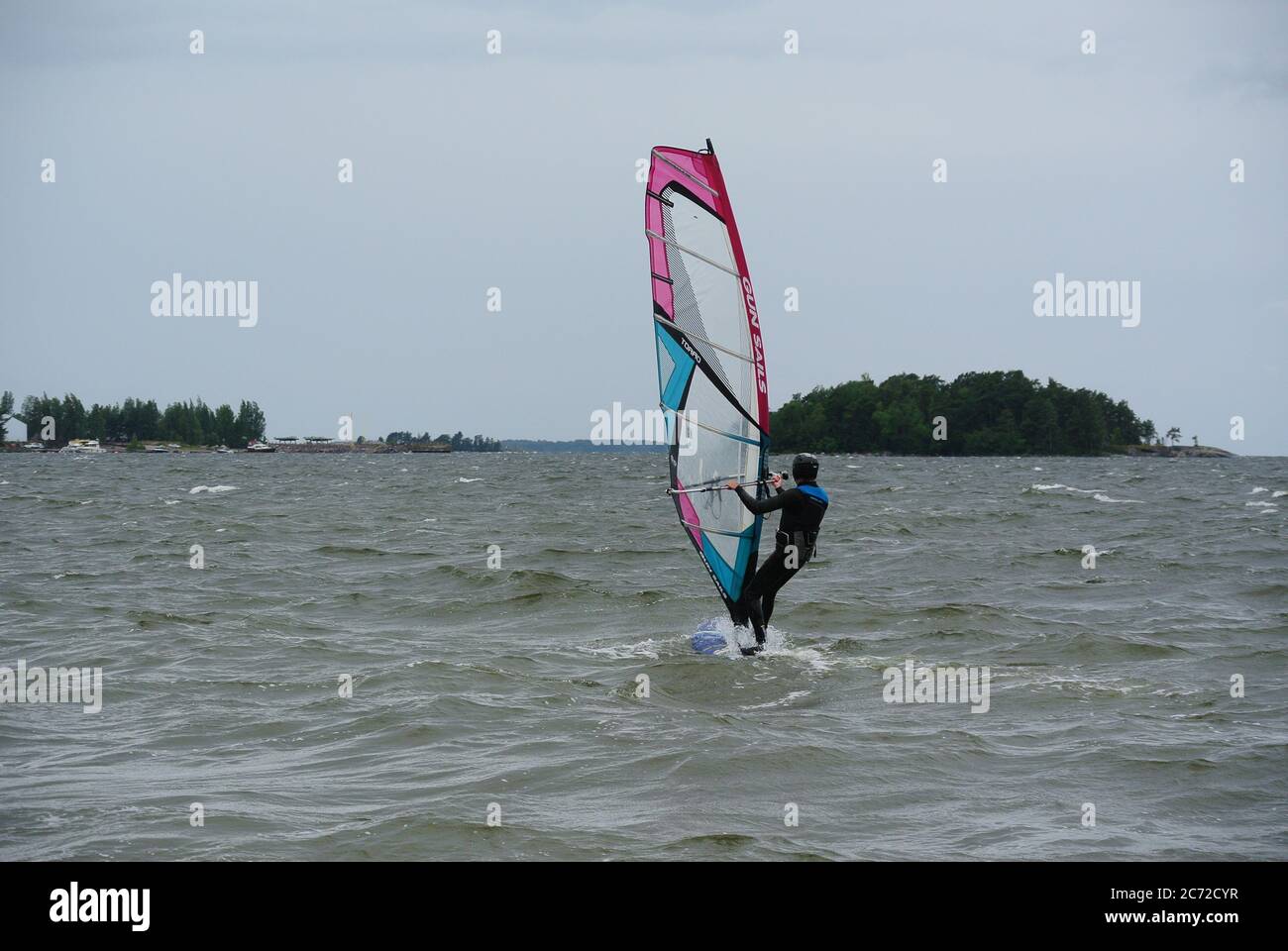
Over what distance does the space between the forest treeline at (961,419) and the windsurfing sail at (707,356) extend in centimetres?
12033

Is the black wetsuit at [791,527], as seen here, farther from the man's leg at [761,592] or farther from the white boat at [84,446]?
the white boat at [84,446]

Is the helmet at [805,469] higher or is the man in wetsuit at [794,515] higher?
the helmet at [805,469]

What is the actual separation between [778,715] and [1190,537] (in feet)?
54.5

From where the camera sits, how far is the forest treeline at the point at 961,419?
427 feet

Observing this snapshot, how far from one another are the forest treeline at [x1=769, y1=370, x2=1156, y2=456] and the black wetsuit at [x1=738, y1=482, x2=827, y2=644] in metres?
120

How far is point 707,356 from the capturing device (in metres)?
9.80

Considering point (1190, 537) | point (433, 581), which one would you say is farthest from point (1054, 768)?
point (1190, 537)

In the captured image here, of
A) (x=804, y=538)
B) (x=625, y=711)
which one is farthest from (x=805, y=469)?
(x=625, y=711)
